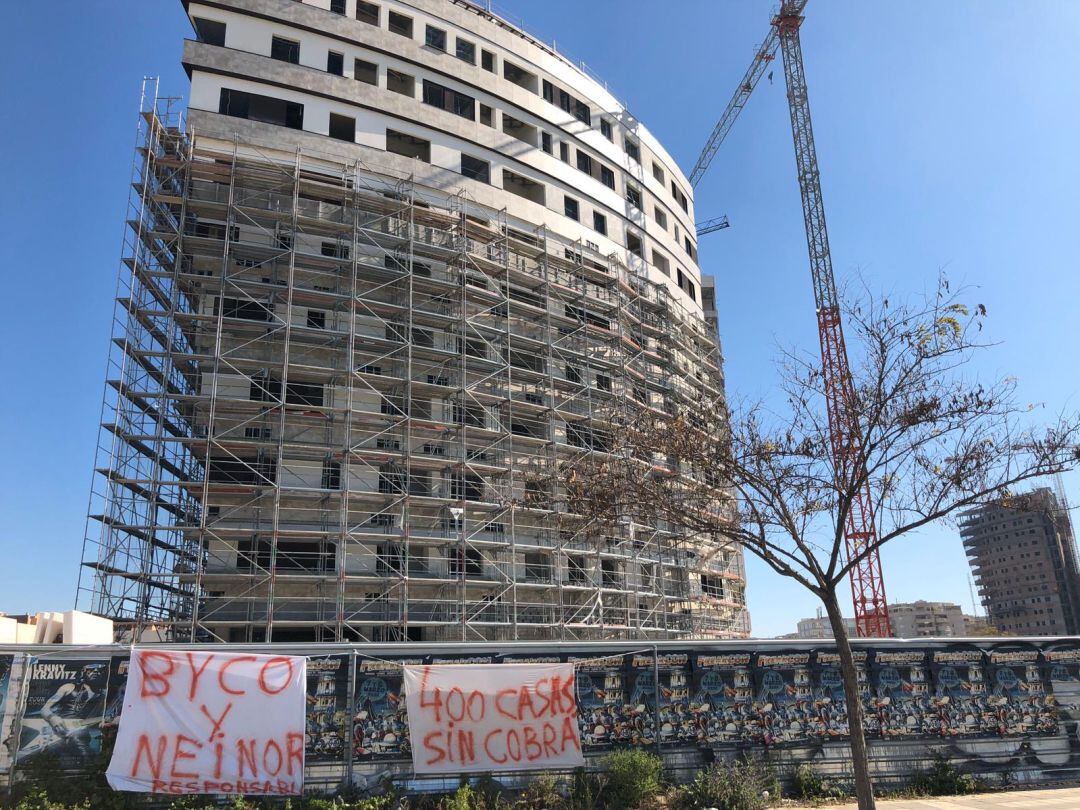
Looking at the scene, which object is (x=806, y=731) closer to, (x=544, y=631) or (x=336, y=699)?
(x=336, y=699)

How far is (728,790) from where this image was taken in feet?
34.2

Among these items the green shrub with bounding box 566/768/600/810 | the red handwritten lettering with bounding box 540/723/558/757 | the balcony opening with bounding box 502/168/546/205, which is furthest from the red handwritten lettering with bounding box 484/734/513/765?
the balcony opening with bounding box 502/168/546/205

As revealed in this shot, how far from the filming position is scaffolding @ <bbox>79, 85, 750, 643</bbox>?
77.2ft

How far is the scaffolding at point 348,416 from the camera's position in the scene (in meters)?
23.5

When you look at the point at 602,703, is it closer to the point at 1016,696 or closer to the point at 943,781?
the point at 943,781

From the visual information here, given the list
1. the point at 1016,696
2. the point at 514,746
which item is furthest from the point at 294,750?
the point at 1016,696

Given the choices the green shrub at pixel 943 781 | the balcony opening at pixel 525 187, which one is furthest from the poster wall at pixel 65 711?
the balcony opening at pixel 525 187

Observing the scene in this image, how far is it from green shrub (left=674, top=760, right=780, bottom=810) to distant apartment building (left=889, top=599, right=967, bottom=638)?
174649 mm

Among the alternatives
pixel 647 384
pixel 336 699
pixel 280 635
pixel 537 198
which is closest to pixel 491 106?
pixel 537 198

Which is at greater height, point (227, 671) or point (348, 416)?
point (348, 416)

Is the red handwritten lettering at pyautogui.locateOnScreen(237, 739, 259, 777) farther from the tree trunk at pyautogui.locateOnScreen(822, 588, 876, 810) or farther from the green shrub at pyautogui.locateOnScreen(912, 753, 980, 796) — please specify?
the green shrub at pyautogui.locateOnScreen(912, 753, 980, 796)

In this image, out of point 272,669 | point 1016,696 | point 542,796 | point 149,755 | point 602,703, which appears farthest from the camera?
point 1016,696

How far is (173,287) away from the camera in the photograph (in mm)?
25109

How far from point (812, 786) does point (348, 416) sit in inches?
675
